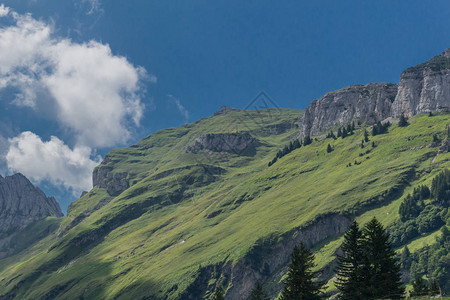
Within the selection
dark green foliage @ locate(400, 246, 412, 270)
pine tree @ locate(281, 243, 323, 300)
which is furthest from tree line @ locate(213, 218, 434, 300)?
dark green foliage @ locate(400, 246, 412, 270)

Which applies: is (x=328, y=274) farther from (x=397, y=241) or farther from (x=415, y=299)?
(x=415, y=299)

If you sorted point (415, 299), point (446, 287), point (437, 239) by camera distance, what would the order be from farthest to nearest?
1. point (437, 239)
2. point (446, 287)
3. point (415, 299)

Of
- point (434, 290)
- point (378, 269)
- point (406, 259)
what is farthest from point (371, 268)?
point (406, 259)

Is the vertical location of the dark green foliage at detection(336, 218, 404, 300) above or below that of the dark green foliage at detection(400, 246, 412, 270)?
above

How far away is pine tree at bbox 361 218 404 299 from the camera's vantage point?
50.2 m

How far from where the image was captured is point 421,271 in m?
161

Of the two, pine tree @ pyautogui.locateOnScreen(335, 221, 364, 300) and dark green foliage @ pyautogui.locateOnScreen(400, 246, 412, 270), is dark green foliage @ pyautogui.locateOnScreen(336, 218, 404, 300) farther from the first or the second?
dark green foliage @ pyautogui.locateOnScreen(400, 246, 412, 270)

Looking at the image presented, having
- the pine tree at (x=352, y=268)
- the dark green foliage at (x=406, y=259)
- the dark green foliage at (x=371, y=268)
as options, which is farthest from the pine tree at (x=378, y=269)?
the dark green foliage at (x=406, y=259)

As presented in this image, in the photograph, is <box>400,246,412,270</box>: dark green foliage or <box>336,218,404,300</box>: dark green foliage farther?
<box>400,246,412,270</box>: dark green foliage

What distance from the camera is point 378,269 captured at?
2063 inches

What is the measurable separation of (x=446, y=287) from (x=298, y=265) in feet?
421

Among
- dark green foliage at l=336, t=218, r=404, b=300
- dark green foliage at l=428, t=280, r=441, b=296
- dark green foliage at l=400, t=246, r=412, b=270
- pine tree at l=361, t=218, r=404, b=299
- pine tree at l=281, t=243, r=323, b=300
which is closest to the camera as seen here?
dark green foliage at l=428, t=280, r=441, b=296

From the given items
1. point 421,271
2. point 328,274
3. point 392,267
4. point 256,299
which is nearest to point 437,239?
point 421,271

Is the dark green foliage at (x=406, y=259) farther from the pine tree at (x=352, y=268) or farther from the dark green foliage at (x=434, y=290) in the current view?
the pine tree at (x=352, y=268)
